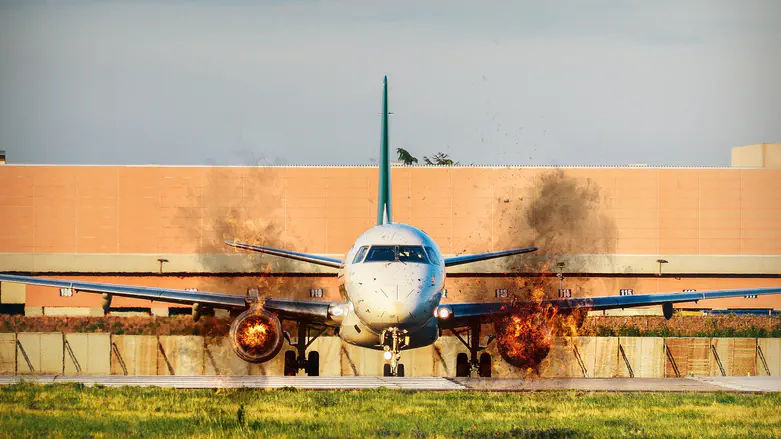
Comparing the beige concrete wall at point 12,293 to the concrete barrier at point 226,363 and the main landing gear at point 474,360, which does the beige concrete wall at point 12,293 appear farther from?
the main landing gear at point 474,360

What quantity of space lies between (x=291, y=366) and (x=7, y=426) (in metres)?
19.0

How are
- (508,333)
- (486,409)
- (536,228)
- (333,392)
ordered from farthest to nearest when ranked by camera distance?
(536,228) < (508,333) < (333,392) < (486,409)

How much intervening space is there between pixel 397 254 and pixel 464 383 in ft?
13.6

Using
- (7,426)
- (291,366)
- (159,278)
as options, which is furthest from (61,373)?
(159,278)

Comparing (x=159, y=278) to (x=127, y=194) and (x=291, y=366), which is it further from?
(x=291, y=366)

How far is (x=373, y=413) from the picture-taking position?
24062mm

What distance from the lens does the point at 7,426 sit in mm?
21578

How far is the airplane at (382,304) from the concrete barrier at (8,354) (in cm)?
363

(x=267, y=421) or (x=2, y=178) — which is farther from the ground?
(x=2, y=178)

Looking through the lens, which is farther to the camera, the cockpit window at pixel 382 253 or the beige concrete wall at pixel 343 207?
the beige concrete wall at pixel 343 207

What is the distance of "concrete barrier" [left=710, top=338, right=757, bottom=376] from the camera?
4131 cm

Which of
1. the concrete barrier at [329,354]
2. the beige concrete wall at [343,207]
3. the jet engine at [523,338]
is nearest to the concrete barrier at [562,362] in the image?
the jet engine at [523,338]

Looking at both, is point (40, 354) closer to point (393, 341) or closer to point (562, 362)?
point (393, 341)

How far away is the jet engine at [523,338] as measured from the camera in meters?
37.0
